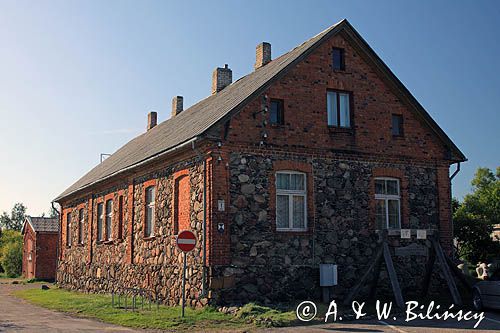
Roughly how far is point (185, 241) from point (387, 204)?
301 inches

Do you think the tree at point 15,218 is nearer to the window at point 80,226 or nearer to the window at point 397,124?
the window at point 80,226

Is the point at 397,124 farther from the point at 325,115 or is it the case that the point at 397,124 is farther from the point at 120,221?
the point at 120,221

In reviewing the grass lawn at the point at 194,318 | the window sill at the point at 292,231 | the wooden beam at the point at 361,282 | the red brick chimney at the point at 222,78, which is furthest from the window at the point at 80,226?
the wooden beam at the point at 361,282

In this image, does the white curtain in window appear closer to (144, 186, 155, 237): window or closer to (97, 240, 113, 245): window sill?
(144, 186, 155, 237): window

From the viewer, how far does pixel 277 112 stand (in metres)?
19.0

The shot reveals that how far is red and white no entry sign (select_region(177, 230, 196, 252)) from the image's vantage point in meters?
15.7

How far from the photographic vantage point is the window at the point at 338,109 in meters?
19.9

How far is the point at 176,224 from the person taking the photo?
19.6 m

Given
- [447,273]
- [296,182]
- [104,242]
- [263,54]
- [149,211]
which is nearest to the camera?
[447,273]

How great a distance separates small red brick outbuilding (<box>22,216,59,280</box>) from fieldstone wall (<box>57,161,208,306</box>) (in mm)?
15040

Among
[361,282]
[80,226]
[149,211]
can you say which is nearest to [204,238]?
[361,282]

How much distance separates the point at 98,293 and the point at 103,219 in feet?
10.2

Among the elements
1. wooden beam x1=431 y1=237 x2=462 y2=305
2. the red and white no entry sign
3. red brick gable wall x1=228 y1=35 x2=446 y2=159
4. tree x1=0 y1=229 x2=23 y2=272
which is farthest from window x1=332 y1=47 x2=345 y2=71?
tree x1=0 y1=229 x2=23 y2=272

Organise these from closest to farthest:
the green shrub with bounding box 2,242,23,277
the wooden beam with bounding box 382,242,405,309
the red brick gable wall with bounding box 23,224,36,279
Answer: the wooden beam with bounding box 382,242,405,309, the red brick gable wall with bounding box 23,224,36,279, the green shrub with bounding box 2,242,23,277
